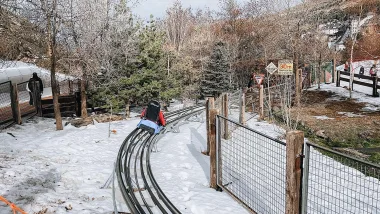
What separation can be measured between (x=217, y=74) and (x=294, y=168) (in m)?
21.4

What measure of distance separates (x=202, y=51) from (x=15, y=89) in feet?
76.1

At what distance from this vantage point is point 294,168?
436 centimetres

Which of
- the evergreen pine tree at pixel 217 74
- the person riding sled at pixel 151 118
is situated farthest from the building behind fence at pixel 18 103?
the evergreen pine tree at pixel 217 74

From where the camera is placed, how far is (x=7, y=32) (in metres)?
10.6

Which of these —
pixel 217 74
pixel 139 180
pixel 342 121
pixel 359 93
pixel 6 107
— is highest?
pixel 217 74

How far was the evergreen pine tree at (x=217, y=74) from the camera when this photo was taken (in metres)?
25.4

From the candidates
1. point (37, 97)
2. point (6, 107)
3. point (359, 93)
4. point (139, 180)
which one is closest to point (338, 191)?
point (139, 180)

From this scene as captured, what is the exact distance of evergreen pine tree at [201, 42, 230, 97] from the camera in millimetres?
25438

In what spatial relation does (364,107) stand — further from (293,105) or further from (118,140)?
(118,140)

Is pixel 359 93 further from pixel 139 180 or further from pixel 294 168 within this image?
pixel 294 168

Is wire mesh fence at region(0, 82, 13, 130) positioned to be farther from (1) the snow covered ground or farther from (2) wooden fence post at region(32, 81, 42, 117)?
(2) wooden fence post at region(32, 81, 42, 117)

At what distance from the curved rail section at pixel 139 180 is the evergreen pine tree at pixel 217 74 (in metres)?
15.0

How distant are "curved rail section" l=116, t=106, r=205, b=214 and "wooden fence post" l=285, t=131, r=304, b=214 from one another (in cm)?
203

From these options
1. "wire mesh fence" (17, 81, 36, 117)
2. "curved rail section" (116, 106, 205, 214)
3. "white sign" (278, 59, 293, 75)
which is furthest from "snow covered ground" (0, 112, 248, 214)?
"white sign" (278, 59, 293, 75)
